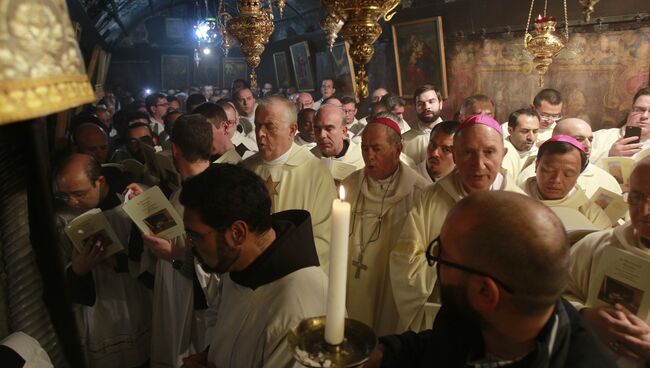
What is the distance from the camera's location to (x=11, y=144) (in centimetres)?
72


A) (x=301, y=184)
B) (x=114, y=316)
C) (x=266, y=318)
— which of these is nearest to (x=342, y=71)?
(x=301, y=184)

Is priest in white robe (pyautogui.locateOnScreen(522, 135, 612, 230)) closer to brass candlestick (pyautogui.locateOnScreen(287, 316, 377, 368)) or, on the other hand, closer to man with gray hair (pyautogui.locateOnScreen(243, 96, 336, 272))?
man with gray hair (pyautogui.locateOnScreen(243, 96, 336, 272))

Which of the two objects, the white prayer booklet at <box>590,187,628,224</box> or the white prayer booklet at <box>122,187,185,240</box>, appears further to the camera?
the white prayer booklet at <box>590,187,628,224</box>

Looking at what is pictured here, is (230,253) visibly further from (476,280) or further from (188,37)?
(188,37)

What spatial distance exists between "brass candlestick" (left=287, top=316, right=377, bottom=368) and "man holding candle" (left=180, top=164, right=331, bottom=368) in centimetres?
78

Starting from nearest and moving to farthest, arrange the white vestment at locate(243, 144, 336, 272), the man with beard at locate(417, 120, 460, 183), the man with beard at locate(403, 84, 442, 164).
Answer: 1. the white vestment at locate(243, 144, 336, 272)
2. the man with beard at locate(417, 120, 460, 183)
3. the man with beard at locate(403, 84, 442, 164)

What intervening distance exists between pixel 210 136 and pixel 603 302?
292cm

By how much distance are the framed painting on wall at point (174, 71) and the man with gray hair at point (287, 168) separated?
2742 centimetres

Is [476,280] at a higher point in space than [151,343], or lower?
higher

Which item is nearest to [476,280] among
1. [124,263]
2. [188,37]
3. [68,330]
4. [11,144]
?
[68,330]

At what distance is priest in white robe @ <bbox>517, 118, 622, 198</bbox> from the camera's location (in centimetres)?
478

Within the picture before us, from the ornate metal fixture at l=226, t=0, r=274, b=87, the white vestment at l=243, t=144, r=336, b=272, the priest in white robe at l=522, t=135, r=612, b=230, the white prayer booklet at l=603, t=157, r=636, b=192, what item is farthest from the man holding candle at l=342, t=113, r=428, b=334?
the white prayer booklet at l=603, t=157, r=636, b=192

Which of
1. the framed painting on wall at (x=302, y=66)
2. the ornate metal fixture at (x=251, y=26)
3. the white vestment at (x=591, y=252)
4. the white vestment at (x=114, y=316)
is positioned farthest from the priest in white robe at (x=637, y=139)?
the framed painting on wall at (x=302, y=66)

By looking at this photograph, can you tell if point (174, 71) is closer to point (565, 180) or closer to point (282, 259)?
point (565, 180)
